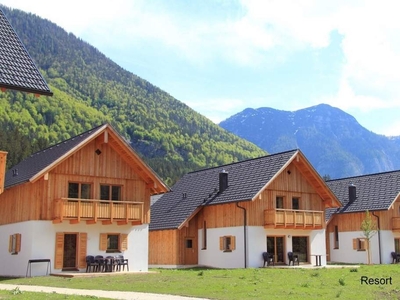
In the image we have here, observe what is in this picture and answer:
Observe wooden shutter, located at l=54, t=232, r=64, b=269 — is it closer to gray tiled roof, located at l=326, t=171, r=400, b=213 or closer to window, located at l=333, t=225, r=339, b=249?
gray tiled roof, located at l=326, t=171, r=400, b=213

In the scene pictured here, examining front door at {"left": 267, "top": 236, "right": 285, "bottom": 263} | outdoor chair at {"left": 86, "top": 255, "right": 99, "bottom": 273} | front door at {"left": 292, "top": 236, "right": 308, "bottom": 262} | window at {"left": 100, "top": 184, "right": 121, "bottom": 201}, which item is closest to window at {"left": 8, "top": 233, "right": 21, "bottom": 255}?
outdoor chair at {"left": 86, "top": 255, "right": 99, "bottom": 273}

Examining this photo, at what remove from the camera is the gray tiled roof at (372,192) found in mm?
44875

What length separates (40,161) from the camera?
3275cm

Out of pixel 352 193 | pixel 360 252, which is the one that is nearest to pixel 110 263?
pixel 360 252

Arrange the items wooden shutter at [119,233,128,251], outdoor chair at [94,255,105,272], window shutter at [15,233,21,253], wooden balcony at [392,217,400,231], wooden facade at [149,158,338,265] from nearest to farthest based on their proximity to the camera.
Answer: outdoor chair at [94,255,105,272]
window shutter at [15,233,21,253]
wooden shutter at [119,233,128,251]
wooden facade at [149,158,338,265]
wooden balcony at [392,217,400,231]

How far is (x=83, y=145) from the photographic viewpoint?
31281mm

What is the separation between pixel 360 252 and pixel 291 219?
11.0 meters

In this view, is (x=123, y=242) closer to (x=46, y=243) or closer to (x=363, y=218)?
(x=46, y=243)

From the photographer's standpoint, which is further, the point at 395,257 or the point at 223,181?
the point at 395,257

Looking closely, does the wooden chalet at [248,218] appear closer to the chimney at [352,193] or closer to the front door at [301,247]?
the front door at [301,247]

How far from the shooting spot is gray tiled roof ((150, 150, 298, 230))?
37375 mm

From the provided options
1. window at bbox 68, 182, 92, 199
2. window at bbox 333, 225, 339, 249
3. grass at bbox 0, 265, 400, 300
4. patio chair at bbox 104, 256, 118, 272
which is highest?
window at bbox 68, 182, 92, 199

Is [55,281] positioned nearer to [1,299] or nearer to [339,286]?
[1,299]

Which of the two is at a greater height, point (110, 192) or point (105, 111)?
point (105, 111)
